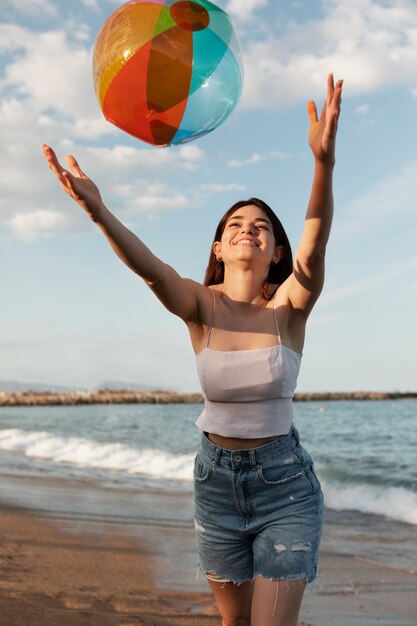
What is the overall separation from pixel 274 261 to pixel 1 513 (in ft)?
19.7

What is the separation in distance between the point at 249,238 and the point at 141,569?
12.6 feet

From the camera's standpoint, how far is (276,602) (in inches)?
96.8

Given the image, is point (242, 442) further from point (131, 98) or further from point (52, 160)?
point (131, 98)

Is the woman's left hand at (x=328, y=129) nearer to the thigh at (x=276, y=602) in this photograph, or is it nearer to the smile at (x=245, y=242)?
the smile at (x=245, y=242)

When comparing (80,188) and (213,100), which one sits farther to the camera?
(213,100)

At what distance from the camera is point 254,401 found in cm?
264

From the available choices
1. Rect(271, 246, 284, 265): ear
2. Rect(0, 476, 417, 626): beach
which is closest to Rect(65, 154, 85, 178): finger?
Rect(271, 246, 284, 265): ear

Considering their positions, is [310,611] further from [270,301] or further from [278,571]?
[270,301]

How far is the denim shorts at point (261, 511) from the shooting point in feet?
8.21

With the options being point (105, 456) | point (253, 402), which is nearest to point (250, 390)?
point (253, 402)

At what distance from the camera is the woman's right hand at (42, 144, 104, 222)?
2.54 metres

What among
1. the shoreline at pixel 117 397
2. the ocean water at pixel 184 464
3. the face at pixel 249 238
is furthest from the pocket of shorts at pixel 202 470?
the shoreline at pixel 117 397

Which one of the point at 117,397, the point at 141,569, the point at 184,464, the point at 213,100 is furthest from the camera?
the point at 117,397

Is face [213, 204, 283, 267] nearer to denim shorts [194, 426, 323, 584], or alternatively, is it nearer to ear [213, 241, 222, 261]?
ear [213, 241, 222, 261]
